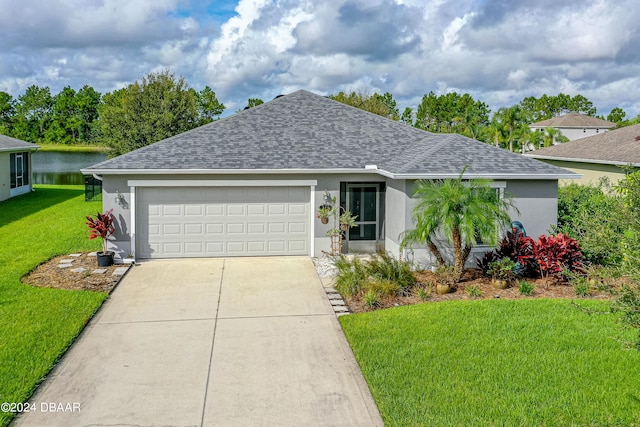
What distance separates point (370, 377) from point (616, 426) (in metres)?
2.98

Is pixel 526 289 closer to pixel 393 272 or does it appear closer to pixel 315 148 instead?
pixel 393 272

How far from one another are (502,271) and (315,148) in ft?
23.0

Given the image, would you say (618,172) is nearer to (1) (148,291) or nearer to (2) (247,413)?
(1) (148,291)

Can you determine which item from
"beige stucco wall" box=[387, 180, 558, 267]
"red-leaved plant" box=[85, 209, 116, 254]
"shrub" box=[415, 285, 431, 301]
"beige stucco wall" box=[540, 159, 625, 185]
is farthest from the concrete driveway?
"beige stucco wall" box=[540, 159, 625, 185]

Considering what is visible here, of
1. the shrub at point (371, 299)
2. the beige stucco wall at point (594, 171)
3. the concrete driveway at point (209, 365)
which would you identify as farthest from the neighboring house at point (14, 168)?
the beige stucco wall at point (594, 171)

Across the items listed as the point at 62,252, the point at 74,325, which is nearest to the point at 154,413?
the point at 74,325

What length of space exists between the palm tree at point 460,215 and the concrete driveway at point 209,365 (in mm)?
2961

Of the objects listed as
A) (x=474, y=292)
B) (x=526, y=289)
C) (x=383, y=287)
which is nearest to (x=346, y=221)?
(x=383, y=287)

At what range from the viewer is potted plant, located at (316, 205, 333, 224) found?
1595 cm

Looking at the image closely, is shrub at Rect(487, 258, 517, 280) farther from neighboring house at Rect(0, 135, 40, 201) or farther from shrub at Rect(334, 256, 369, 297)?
neighboring house at Rect(0, 135, 40, 201)

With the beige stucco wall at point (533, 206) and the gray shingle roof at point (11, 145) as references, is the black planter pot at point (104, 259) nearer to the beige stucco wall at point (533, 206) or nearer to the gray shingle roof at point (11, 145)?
the beige stucco wall at point (533, 206)

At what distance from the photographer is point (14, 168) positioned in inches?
1147

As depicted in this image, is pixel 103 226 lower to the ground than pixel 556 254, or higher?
higher

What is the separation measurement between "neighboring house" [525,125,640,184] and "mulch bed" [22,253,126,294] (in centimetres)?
1693
